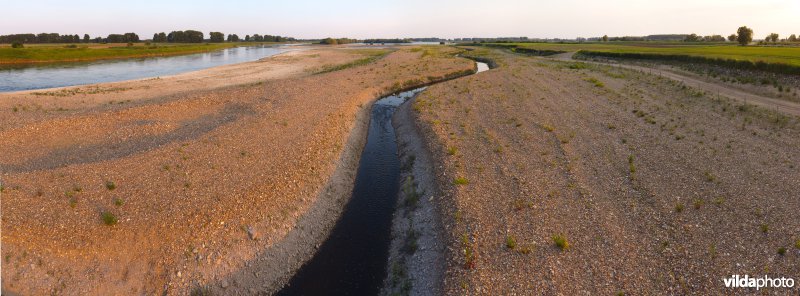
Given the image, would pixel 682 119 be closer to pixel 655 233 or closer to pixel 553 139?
pixel 553 139

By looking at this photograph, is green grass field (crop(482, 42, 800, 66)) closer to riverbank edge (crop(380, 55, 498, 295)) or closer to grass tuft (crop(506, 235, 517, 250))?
riverbank edge (crop(380, 55, 498, 295))

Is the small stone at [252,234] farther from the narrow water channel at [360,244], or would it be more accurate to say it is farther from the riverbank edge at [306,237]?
the narrow water channel at [360,244]

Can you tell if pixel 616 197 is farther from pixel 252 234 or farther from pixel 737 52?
pixel 737 52

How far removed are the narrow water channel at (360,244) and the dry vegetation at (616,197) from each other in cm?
325

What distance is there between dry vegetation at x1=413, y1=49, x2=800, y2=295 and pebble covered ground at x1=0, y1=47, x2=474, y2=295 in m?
8.17

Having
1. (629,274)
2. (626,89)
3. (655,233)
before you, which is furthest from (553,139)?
(626,89)

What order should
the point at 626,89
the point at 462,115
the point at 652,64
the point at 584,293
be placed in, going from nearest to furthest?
the point at 584,293
the point at 462,115
the point at 626,89
the point at 652,64

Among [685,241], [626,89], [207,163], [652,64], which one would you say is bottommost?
[685,241]

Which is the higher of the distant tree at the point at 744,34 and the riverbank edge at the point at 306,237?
the distant tree at the point at 744,34

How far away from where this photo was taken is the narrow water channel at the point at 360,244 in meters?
15.2

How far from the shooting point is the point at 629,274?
43.8 feet

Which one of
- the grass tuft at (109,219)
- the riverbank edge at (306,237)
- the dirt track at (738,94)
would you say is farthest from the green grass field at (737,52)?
the grass tuft at (109,219)

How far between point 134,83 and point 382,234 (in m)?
55.3

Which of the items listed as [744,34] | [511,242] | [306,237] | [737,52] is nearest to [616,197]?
[511,242]
